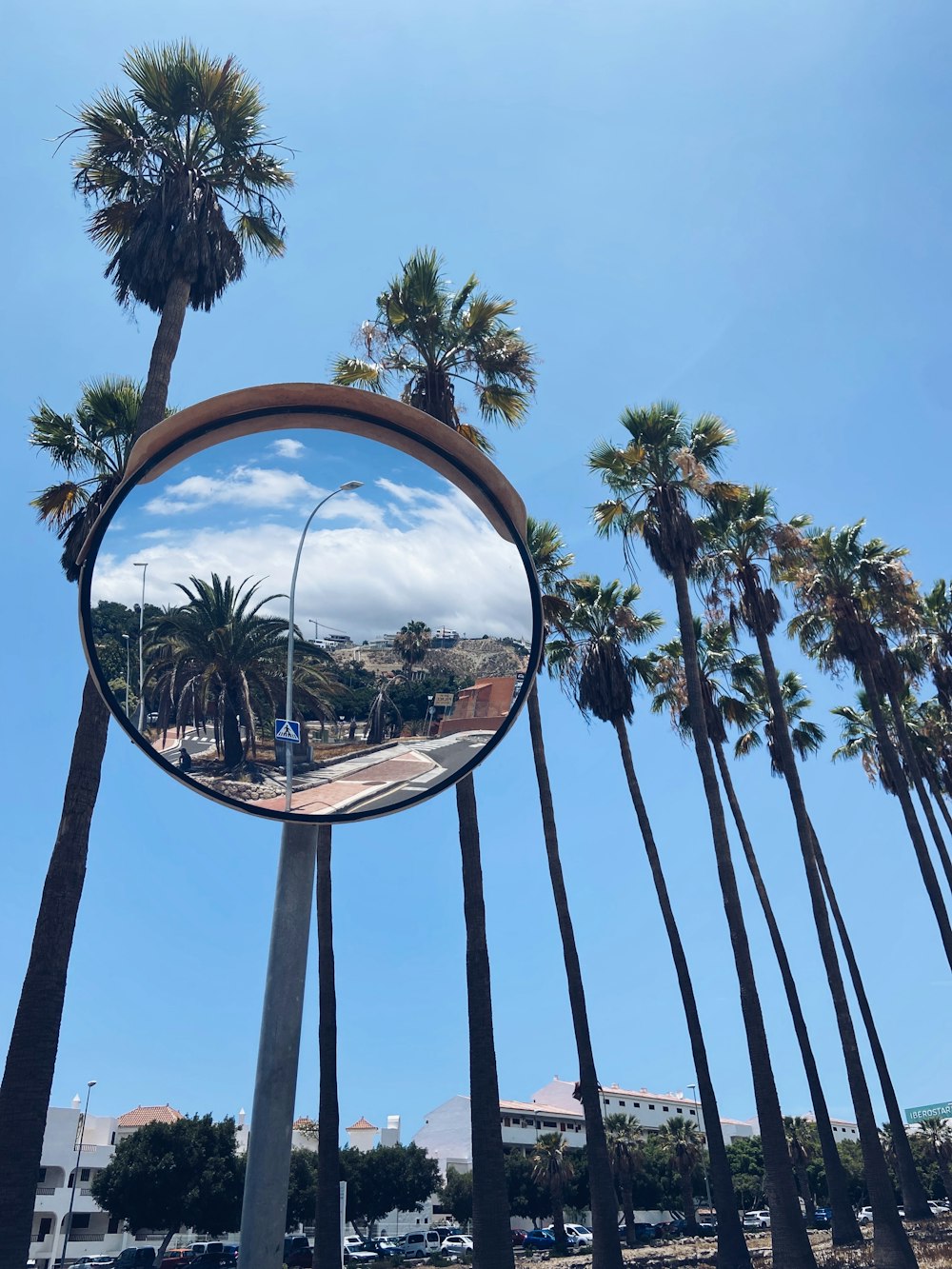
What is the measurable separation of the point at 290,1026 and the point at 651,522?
19867 millimetres

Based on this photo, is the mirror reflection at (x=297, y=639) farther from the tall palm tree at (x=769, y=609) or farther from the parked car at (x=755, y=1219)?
the parked car at (x=755, y=1219)

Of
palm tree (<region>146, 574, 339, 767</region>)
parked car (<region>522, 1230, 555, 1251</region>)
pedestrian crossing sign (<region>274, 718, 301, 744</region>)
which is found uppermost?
palm tree (<region>146, 574, 339, 767</region>)

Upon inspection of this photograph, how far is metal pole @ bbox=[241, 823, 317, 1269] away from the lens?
10.8ft

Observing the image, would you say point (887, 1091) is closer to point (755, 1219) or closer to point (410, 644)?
point (410, 644)

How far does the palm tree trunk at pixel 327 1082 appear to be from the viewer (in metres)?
18.3

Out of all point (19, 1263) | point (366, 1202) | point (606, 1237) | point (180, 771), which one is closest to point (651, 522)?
point (606, 1237)

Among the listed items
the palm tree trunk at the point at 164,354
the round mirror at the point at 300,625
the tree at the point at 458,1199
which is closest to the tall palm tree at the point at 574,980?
the palm tree trunk at the point at 164,354

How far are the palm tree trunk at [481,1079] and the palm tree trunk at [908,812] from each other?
1317cm

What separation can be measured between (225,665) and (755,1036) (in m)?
17.1

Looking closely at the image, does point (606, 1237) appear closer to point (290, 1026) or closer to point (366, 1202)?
point (290, 1026)

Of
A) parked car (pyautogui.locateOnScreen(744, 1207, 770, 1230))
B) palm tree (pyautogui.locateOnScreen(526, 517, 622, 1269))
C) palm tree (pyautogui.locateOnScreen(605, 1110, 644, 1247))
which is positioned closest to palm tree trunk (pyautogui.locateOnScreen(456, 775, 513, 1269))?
palm tree (pyautogui.locateOnScreen(526, 517, 622, 1269))

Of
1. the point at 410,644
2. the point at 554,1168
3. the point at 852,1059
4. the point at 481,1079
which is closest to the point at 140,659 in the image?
the point at 410,644

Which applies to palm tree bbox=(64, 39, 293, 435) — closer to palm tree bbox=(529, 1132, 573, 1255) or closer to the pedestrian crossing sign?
the pedestrian crossing sign

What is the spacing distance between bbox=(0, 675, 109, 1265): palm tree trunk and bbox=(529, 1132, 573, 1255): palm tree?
46.1 metres
